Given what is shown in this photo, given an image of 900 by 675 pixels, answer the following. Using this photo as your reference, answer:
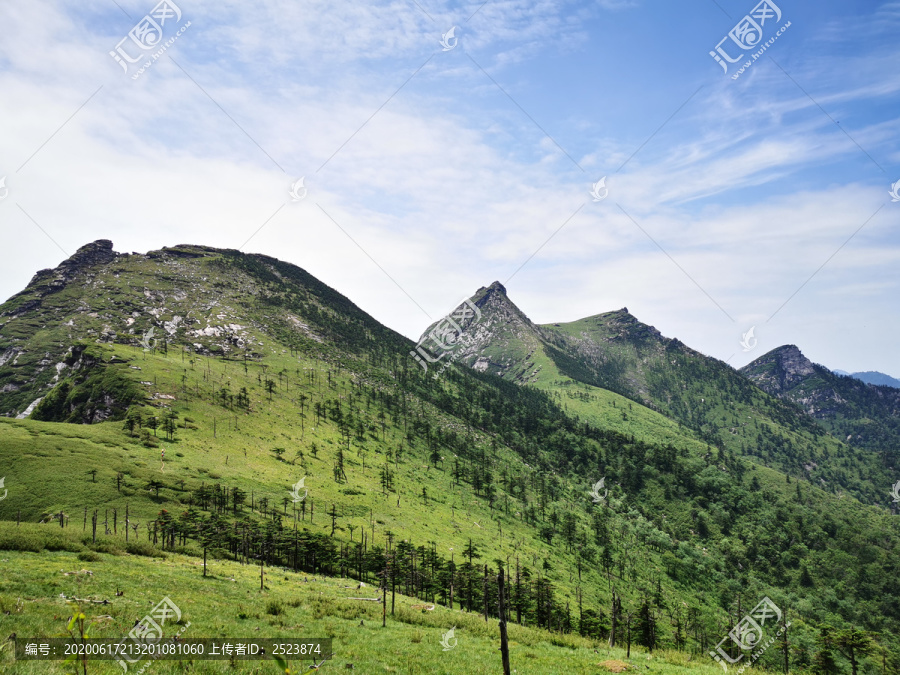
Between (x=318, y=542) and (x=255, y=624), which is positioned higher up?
(x=255, y=624)

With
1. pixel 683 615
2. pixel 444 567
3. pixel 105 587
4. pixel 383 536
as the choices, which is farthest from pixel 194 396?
pixel 683 615

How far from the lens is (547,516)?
18838 centimetres

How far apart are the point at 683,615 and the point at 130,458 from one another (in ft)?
589

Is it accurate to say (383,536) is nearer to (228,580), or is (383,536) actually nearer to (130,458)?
(130,458)

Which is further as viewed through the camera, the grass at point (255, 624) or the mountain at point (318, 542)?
the mountain at point (318, 542)

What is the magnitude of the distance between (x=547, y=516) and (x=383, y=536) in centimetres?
10169

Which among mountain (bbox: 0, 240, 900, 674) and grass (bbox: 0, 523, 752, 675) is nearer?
grass (bbox: 0, 523, 752, 675)

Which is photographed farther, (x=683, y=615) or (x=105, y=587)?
(x=683, y=615)

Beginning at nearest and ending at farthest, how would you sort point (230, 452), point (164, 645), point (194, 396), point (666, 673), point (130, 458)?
point (164, 645)
point (666, 673)
point (130, 458)
point (230, 452)
point (194, 396)

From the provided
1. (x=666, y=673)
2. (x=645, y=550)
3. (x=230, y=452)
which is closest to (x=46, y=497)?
(x=230, y=452)

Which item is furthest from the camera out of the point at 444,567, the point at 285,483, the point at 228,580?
the point at 285,483

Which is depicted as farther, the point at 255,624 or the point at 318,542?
the point at 318,542

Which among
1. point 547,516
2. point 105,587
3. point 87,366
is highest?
point 87,366

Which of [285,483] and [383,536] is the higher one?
[285,483]
